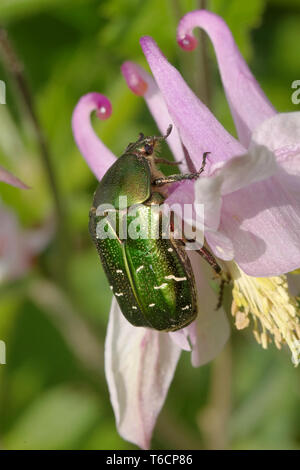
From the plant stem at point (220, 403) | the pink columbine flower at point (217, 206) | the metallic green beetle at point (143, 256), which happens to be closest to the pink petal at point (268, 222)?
the pink columbine flower at point (217, 206)

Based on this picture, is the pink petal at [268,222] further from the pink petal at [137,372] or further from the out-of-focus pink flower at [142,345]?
the pink petal at [137,372]

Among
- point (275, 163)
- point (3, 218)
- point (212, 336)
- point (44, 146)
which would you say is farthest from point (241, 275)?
point (3, 218)

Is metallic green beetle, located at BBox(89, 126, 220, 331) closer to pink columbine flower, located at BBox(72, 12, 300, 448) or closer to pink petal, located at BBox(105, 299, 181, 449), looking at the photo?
pink columbine flower, located at BBox(72, 12, 300, 448)

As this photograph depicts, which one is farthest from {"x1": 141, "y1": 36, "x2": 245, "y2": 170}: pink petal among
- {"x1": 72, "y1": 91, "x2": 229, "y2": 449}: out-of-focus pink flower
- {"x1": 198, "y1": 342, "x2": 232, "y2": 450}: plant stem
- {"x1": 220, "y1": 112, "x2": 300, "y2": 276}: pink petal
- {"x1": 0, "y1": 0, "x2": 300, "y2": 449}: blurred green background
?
{"x1": 198, "y1": 342, "x2": 232, "y2": 450}: plant stem

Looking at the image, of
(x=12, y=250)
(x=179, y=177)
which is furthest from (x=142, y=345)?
(x=12, y=250)

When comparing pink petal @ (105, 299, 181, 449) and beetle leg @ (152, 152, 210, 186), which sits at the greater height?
beetle leg @ (152, 152, 210, 186)
